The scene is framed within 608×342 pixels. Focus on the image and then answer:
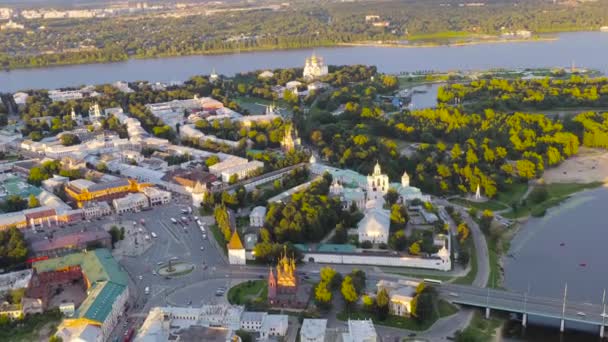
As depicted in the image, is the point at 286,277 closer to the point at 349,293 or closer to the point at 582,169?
Answer: the point at 349,293

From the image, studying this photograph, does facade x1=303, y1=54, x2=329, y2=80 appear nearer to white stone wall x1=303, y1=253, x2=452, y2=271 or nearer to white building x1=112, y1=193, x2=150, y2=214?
white building x1=112, y1=193, x2=150, y2=214

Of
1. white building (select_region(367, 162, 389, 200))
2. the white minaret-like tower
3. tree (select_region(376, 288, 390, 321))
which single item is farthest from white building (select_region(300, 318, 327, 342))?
the white minaret-like tower

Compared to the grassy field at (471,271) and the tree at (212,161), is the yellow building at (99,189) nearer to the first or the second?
the tree at (212,161)

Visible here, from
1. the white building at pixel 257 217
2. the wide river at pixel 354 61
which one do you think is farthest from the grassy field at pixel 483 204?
the wide river at pixel 354 61

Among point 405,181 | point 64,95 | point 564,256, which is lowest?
point 564,256

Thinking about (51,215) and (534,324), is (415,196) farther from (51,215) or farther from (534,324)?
(51,215)

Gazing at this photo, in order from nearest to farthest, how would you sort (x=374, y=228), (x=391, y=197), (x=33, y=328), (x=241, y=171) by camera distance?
(x=33, y=328), (x=374, y=228), (x=391, y=197), (x=241, y=171)

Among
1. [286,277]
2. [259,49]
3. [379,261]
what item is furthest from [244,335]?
[259,49]
